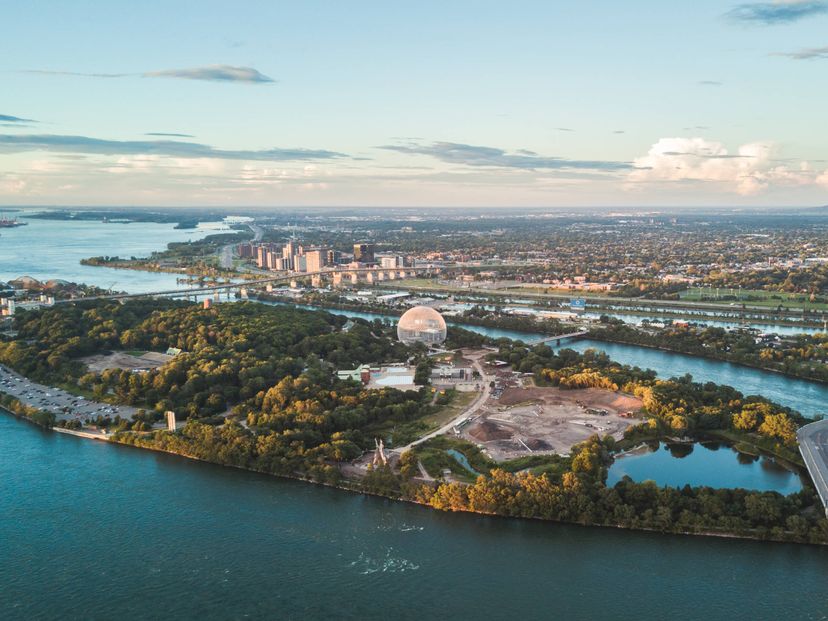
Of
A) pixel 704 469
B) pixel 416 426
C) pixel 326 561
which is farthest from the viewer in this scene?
pixel 416 426

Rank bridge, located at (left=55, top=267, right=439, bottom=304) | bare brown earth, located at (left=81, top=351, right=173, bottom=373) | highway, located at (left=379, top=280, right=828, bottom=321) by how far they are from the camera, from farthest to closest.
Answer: bridge, located at (left=55, top=267, right=439, bottom=304)
highway, located at (left=379, top=280, right=828, bottom=321)
bare brown earth, located at (left=81, top=351, right=173, bottom=373)

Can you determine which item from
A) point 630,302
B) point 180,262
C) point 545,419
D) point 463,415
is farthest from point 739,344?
point 180,262

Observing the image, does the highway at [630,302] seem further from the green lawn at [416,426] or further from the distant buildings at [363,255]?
the green lawn at [416,426]

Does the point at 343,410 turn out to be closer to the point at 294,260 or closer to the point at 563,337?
the point at 563,337

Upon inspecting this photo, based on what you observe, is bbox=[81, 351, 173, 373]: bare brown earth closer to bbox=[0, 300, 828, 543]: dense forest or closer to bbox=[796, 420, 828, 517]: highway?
bbox=[0, 300, 828, 543]: dense forest

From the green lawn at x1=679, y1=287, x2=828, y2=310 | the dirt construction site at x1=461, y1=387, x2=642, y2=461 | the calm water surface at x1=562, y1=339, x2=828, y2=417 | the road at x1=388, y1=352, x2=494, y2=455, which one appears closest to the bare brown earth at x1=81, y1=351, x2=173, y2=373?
the road at x1=388, y1=352, x2=494, y2=455

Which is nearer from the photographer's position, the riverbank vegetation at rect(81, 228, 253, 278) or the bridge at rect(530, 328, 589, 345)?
the bridge at rect(530, 328, 589, 345)

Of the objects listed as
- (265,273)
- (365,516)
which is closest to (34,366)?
(365,516)

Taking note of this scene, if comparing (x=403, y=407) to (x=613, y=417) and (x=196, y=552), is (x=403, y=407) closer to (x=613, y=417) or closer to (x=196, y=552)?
(x=613, y=417)

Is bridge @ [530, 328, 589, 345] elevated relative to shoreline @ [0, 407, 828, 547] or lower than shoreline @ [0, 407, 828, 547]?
elevated
